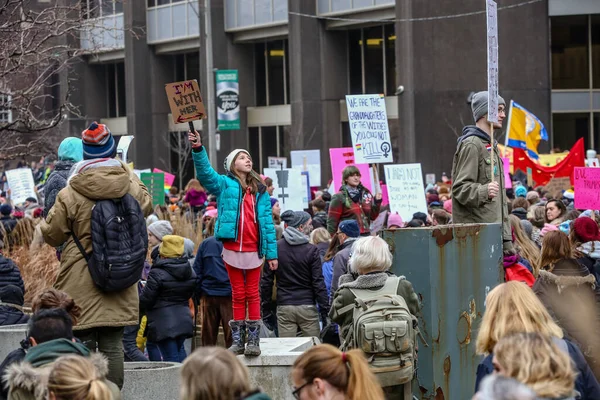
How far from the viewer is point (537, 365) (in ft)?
15.0

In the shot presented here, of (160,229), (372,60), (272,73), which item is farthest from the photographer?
(272,73)

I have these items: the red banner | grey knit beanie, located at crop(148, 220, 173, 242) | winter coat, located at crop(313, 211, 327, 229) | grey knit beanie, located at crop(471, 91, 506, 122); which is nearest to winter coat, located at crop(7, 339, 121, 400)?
grey knit beanie, located at crop(471, 91, 506, 122)

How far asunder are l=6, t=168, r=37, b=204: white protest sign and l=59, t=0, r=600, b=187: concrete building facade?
27.9ft

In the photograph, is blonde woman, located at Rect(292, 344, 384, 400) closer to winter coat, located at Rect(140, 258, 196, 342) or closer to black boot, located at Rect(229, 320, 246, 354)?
black boot, located at Rect(229, 320, 246, 354)

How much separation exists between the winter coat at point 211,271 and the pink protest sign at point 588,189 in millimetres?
4973

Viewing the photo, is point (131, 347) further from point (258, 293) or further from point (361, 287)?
point (361, 287)

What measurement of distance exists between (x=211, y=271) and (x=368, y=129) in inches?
305

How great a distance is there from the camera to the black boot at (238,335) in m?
9.15

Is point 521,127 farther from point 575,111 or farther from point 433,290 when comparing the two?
point 433,290

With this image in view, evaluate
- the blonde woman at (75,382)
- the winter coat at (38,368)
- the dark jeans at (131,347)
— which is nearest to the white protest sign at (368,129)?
the dark jeans at (131,347)

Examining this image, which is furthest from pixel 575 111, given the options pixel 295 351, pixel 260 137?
pixel 295 351

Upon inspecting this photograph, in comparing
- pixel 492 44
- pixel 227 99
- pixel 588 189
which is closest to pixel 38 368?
pixel 492 44

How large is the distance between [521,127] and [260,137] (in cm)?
2376

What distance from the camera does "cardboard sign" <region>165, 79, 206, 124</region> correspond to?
31.4 ft
